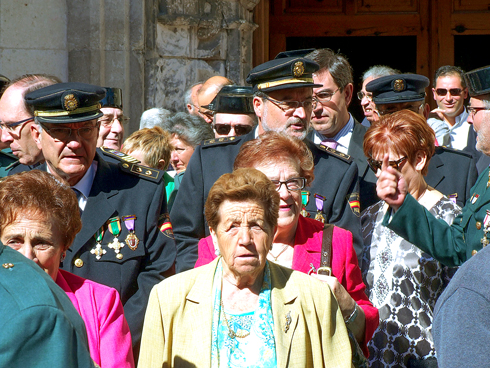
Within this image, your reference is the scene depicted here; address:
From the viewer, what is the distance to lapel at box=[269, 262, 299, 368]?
7.88 ft

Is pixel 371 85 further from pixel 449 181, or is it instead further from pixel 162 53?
pixel 162 53

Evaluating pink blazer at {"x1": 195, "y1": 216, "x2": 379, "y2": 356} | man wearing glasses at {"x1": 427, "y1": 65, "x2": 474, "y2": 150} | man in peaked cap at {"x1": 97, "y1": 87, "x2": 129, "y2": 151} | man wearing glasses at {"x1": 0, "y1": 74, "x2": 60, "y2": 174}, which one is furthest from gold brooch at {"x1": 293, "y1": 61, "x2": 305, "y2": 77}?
man wearing glasses at {"x1": 427, "y1": 65, "x2": 474, "y2": 150}

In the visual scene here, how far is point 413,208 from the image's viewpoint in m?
2.96

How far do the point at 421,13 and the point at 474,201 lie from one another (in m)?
5.02

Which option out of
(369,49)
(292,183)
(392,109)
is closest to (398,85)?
(392,109)

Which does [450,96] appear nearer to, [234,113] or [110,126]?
[234,113]

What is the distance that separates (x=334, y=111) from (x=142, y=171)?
4.91 ft

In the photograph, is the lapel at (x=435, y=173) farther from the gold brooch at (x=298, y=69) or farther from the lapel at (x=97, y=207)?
the lapel at (x=97, y=207)

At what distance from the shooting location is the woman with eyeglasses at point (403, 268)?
3129 mm

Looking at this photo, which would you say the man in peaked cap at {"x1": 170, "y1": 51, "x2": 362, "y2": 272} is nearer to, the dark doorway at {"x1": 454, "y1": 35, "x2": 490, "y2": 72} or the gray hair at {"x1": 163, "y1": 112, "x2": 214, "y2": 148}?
the gray hair at {"x1": 163, "y1": 112, "x2": 214, "y2": 148}

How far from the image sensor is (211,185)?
3.39 meters

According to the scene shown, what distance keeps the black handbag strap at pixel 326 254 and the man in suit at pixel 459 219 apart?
0.86ft

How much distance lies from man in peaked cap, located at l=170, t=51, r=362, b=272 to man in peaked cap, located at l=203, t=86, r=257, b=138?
0.87 meters

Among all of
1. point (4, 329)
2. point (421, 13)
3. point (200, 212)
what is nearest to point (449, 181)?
point (200, 212)
